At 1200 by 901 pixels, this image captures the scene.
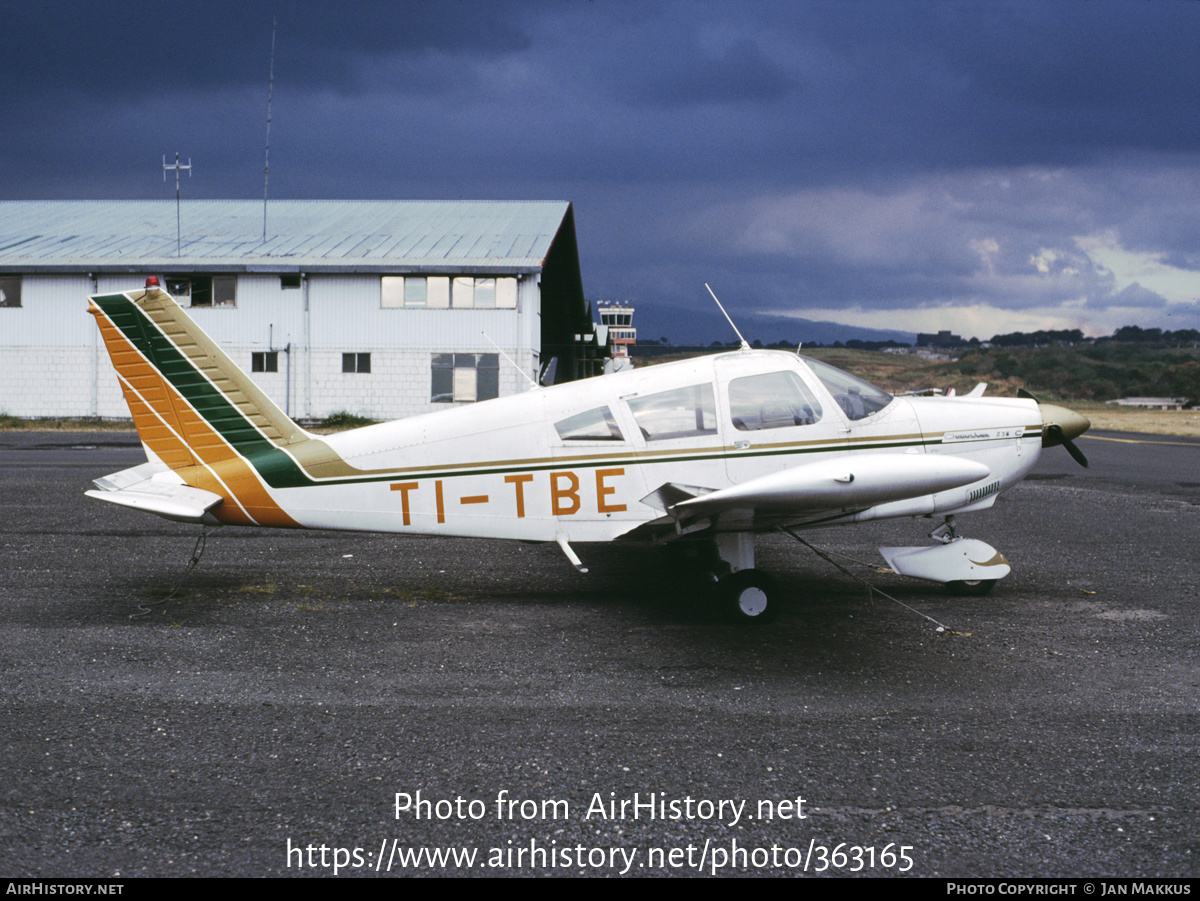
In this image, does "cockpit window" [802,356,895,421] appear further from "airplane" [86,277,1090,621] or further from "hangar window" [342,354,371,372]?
"hangar window" [342,354,371,372]

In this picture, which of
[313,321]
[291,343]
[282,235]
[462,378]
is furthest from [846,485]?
[282,235]

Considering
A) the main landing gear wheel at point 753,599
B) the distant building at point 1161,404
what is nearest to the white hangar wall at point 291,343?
the main landing gear wheel at point 753,599

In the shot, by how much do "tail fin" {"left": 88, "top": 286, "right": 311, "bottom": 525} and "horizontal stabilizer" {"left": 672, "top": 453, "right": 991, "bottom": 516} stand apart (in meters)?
3.36

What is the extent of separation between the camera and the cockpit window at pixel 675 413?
6.26m

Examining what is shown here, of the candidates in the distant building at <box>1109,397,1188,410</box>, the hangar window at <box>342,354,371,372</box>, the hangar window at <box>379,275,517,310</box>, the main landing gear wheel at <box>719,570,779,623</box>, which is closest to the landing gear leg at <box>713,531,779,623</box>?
the main landing gear wheel at <box>719,570,779,623</box>

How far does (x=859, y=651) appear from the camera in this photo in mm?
5527

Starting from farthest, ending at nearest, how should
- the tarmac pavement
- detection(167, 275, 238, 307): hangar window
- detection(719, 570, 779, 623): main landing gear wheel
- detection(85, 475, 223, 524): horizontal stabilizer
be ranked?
detection(167, 275, 238, 307): hangar window → detection(719, 570, 779, 623): main landing gear wheel → detection(85, 475, 223, 524): horizontal stabilizer → the tarmac pavement

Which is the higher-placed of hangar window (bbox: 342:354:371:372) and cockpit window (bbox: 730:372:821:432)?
hangar window (bbox: 342:354:371:372)

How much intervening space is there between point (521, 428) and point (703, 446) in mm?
1355

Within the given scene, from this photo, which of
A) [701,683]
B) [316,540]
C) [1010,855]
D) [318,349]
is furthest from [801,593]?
[318,349]

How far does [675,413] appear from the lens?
6.28m

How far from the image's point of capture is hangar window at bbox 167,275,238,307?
2944cm

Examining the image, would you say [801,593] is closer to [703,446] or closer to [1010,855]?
[703,446]

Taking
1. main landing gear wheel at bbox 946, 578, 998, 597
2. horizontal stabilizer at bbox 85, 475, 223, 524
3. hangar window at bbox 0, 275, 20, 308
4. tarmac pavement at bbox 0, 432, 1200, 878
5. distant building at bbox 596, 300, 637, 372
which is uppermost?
distant building at bbox 596, 300, 637, 372
